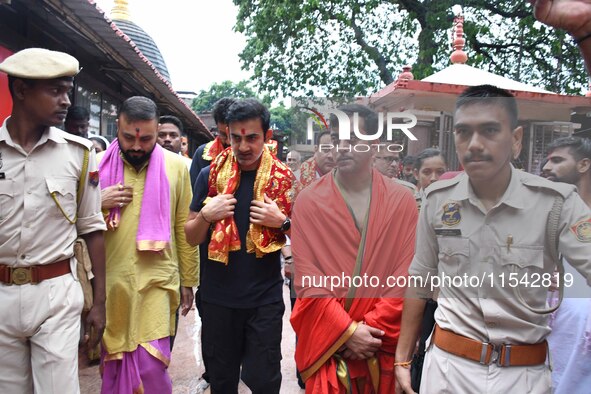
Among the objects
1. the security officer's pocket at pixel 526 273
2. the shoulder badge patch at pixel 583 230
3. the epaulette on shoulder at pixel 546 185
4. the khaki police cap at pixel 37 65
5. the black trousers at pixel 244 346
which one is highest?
the khaki police cap at pixel 37 65

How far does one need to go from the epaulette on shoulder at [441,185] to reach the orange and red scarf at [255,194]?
3.11 ft

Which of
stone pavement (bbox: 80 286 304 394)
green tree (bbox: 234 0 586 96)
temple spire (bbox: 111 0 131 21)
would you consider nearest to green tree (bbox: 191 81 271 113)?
temple spire (bbox: 111 0 131 21)

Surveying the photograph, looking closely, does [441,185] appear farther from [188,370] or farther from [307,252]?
[188,370]

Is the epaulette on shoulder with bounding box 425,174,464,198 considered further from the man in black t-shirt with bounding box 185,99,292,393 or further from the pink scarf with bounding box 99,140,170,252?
the pink scarf with bounding box 99,140,170,252

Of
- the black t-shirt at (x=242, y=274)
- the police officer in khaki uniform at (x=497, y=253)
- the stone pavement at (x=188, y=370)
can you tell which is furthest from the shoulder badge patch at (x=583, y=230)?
the stone pavement at (x=188, y=370)

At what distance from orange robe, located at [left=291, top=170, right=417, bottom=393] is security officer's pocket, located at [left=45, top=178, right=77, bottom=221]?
1.11 metres

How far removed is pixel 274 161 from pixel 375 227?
0.97 m

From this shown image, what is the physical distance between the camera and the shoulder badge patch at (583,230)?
1555 millimetres

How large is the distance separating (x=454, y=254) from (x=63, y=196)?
1744 mm

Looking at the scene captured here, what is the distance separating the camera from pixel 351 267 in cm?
200

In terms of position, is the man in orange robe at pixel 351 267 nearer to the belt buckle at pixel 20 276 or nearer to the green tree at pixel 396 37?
the belt buckle at pixel 20 276

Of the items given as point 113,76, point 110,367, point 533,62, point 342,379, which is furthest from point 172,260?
point 533,62

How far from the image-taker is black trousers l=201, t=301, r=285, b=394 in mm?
2643

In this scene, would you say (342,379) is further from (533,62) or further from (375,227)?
(533,62)
